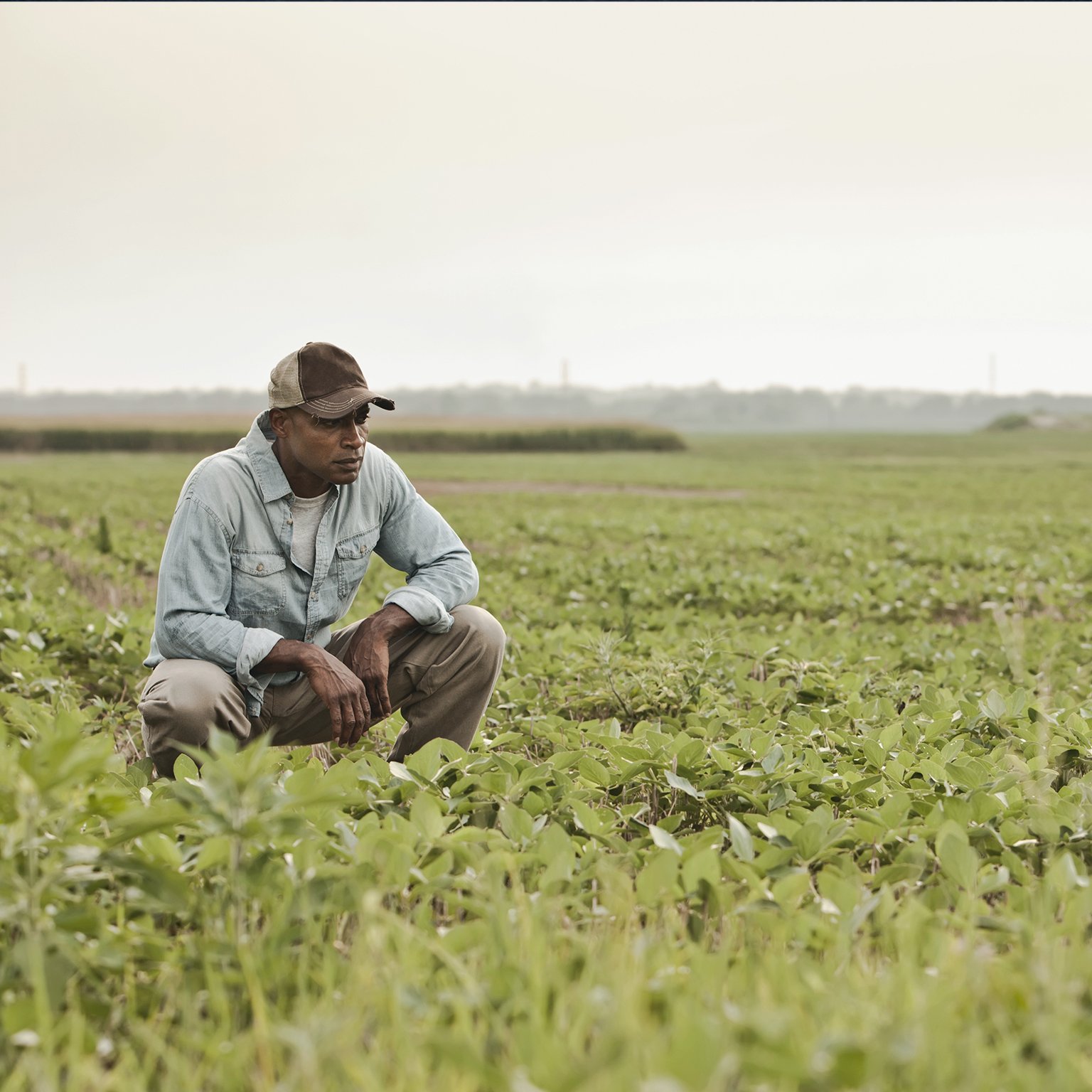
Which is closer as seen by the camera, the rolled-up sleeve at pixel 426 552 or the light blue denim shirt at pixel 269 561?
the light blue denim shirt at pixel 269 561

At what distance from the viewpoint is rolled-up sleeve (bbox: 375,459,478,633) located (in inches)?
139

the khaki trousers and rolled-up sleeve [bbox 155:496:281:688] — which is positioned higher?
rolled-up sleeve [bbox 155:496:281:688]

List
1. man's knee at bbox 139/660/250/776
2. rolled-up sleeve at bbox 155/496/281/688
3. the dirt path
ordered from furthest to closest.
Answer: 1. the dirt path
2. rolled-up sleeve at bbox 155/496/281/688
3. man's knee at bbox 139/660/250/776

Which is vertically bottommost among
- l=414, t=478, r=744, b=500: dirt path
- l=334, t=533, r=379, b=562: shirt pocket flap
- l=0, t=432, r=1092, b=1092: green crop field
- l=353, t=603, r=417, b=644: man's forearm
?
l=0, t=432, r=1092, b=1092: green crop field

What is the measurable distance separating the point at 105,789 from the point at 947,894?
5.88ft

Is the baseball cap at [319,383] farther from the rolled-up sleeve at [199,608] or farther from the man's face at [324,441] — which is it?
the rolled-up sleeve at [199,608]

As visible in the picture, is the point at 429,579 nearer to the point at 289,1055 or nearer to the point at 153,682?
the point at 153,682

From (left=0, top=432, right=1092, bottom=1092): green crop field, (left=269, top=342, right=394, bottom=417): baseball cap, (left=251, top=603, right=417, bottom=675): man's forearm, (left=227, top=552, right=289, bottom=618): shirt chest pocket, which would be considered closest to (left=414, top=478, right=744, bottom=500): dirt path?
(left=0, top=432, right=1092, bottom=1092): green crop field

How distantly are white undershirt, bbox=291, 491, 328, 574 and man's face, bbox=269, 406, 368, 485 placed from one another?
16 centimetres

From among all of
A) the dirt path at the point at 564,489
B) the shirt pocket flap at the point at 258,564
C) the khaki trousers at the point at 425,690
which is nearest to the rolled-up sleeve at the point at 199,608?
the shirt pocket flap at the point at 258,564

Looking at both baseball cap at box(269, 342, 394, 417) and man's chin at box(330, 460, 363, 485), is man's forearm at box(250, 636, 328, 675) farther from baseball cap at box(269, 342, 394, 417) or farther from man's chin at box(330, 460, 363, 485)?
baseball cap at box(269, 342, 394, 417)

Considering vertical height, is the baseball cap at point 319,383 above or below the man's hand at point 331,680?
above

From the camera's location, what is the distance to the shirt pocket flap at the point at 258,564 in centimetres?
326

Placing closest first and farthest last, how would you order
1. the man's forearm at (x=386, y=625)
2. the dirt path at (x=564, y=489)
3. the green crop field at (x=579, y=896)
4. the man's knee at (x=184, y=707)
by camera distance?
the green crop field at (x=579, y=896)
the man's knee at (x=184, y=707)
the man's forearm at (x=386, y=625)
the dirt path at (x=564, y=489)
